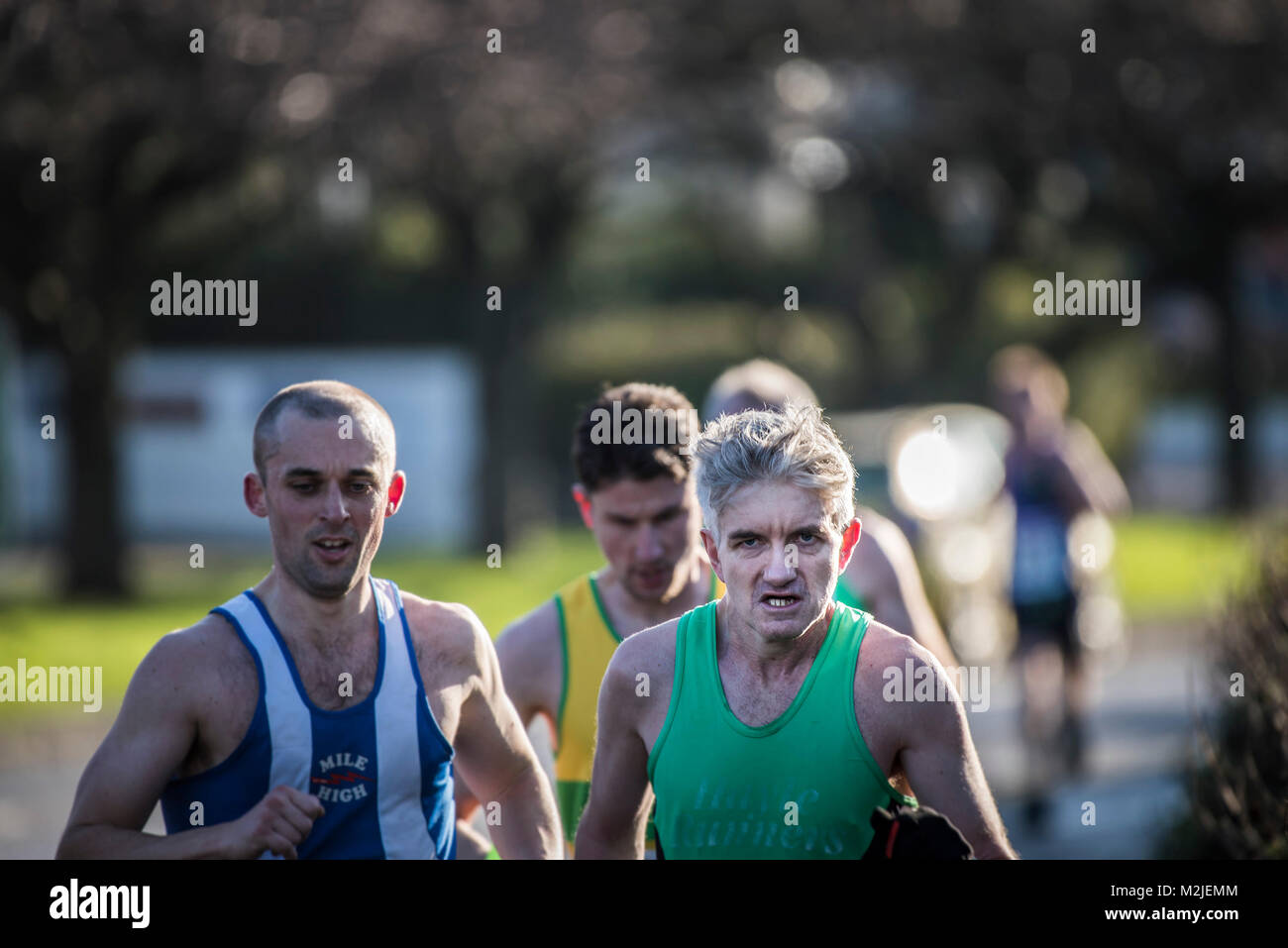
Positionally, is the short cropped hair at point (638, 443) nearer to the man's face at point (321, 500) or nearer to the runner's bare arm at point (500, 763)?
the runner's bare arm at point (500, 763)

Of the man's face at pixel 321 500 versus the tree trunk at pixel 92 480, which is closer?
the man's face at pixel 321 500

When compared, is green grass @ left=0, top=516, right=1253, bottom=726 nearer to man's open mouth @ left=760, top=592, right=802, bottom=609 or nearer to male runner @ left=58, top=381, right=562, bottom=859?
man's open mouth @ left=760, top=592, right=802, bottom=609

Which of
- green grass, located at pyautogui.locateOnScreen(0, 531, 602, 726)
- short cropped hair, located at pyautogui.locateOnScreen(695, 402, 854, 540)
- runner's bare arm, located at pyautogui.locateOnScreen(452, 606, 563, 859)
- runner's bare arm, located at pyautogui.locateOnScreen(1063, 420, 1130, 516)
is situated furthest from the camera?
green grass, located at pyautogui.locateOnScreen(0, 531, 602, 726)

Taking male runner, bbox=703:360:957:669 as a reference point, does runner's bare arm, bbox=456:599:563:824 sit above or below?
below

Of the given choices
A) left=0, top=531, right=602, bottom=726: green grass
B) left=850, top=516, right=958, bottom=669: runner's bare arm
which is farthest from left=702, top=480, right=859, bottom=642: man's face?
left=0, top=531, right=602, bottom=726: green grass

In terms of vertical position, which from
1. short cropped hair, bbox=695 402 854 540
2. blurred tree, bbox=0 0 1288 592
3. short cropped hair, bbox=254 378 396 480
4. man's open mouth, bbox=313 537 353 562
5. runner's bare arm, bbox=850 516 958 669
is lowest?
runner's bare arm, bbox=850 516 958 669

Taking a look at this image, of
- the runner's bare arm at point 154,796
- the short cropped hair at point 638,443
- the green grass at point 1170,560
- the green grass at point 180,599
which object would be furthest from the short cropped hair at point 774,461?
the green grass at point 1170,560

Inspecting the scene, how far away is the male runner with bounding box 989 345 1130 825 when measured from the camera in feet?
29.4

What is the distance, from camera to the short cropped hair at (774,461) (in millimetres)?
3311

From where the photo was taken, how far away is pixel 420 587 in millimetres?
15078

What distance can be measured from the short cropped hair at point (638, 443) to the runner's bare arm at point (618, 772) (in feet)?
2.96

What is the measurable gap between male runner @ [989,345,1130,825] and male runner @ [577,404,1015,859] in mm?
5798
